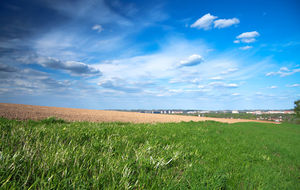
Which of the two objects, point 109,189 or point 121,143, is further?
point 121,143

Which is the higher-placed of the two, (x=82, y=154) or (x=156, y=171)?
(x=82, y=154)

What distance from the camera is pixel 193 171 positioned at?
2.94 m

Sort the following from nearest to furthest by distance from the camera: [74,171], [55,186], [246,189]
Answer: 1. [55,186]
2. [74,171]
3. [246,189]

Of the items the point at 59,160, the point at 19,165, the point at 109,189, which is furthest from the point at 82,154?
the point at 109,189

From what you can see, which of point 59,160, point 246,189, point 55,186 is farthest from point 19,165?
point 246,189

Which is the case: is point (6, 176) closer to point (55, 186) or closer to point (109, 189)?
point (55, 186)

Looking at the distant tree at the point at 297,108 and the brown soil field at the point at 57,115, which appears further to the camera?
the distant tree at the point at 297,108

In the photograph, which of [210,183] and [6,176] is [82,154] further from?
[210,183]

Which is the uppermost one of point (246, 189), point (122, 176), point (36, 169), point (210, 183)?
point (36, 169)

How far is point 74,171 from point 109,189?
684 mm

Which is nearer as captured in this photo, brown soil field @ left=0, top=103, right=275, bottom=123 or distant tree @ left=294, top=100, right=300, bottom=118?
brown soil field @ left=0, top=103, right=275, bottom=123

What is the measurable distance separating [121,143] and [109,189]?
2363 mm

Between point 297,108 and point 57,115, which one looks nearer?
point 57,115

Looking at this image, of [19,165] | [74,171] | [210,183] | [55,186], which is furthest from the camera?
[210,183]
